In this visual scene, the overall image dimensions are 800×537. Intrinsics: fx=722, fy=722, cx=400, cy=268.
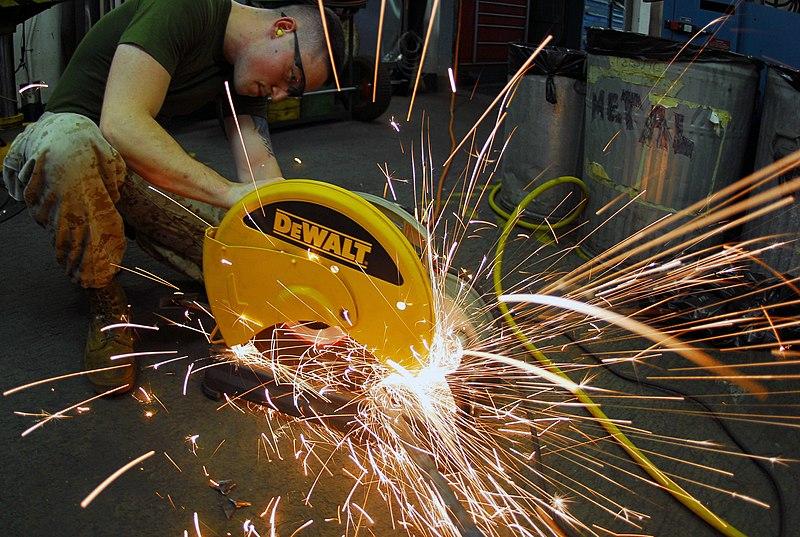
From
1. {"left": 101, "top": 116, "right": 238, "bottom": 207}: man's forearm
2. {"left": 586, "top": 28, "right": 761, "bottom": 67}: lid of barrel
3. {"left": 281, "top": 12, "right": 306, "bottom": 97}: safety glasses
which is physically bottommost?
{"left": 101, "top": 116, "right": 238, "bottom": 207}: man's forearm

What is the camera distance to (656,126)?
3.18 metres

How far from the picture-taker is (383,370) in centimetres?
198

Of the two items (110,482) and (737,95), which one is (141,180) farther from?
(737,95)

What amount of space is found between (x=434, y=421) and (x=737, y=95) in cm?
198

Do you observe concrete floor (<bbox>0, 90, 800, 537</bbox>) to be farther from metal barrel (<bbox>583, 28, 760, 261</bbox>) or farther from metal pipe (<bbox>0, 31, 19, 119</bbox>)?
metal pipe (<bbox>0, 31, 19, 119</bbox>)

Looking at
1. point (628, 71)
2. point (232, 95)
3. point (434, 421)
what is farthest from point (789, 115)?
point (232, 95)

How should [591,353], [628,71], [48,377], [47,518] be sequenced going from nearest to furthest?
[47,518] < [48,377] < [591,353] < [628,71]

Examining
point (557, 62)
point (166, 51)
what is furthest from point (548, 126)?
point (166, 51)

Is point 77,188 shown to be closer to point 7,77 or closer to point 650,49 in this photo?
point 650,49

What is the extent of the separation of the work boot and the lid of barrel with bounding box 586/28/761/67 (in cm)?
236

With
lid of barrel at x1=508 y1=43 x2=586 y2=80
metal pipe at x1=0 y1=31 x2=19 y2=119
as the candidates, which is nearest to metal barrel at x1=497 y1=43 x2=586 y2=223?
lid of barrel at x1=508 y1=43 x2=586 y2=80

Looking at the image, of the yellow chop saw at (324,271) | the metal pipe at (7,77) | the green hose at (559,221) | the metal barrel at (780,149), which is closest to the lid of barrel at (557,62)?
the green hose at (559,221)

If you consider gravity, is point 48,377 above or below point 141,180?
below

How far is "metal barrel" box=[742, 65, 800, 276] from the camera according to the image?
2764mm
